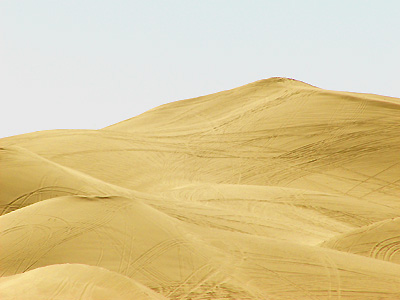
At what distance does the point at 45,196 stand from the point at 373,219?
12.5 metres

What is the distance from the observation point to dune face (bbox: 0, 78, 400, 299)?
55.1ft

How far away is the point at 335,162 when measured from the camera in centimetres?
3534

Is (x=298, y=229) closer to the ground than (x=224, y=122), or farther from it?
closer to the ground

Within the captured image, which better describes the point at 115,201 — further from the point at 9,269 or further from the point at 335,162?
the point at 335,162

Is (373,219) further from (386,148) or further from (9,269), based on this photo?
(9,269)

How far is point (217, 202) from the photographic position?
27906 millimetres

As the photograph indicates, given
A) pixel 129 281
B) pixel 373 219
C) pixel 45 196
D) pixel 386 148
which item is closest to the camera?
pixel 129 281

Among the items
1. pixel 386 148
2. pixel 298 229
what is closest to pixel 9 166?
pixel 298 229

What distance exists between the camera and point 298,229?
987 inches

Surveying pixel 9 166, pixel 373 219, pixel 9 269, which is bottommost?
pixel 373 219

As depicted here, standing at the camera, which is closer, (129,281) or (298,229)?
(129,281)

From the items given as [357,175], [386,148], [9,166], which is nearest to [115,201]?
[9,166]

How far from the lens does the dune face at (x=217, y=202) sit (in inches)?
661

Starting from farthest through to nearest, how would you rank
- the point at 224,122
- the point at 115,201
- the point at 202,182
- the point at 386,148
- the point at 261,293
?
the point at 224,122 → the point at 386,148 → the point at 202,182 → the point at 115,201 → the point at 261,293
